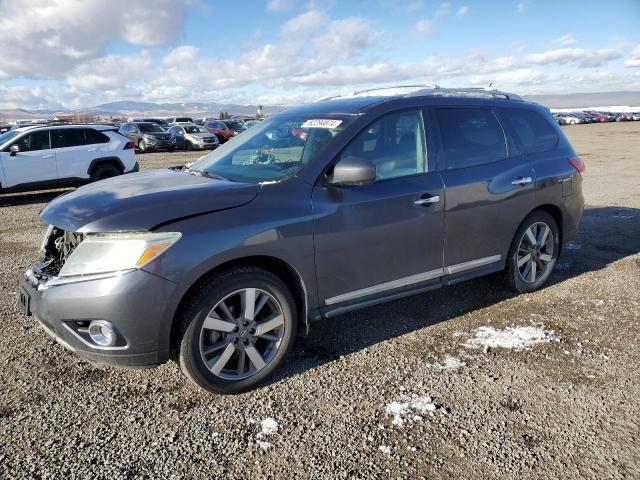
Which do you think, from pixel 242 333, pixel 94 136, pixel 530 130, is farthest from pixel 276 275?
pixel 94 136

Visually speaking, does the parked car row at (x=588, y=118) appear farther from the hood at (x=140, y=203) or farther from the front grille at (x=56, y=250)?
the front grille at (x=56, y=250)

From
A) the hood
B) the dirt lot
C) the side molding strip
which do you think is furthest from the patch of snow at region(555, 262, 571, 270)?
the hood

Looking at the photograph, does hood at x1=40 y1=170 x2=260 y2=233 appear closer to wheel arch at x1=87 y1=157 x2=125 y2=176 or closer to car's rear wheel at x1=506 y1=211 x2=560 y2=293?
car's rear wheel at x1=506 y1=211 x2=560 y2=293

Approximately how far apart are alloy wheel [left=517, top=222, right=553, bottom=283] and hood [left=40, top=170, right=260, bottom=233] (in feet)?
8.96

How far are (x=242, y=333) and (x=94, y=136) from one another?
10679 millimetres

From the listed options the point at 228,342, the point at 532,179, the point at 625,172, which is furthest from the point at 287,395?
the point at 625,172

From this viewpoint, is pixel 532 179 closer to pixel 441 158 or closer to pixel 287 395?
pixel 441 158

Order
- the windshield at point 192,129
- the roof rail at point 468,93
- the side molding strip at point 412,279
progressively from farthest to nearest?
the windshield at point 192,129
the roof rail at point 468,93
the side molding strip at point 412,279

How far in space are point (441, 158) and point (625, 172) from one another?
12160 millimetres

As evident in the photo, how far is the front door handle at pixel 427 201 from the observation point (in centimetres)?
368

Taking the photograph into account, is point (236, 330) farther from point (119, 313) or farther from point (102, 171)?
point (102, 171)

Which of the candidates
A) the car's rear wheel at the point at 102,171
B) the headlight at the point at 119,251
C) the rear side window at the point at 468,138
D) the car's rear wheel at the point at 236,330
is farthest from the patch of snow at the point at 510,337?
the car's rear wheel at the point at 102,171

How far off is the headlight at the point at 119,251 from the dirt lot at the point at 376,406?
88 cm

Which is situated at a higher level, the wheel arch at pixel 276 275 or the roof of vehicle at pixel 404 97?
the roof of vehicle at pixel 404 97
